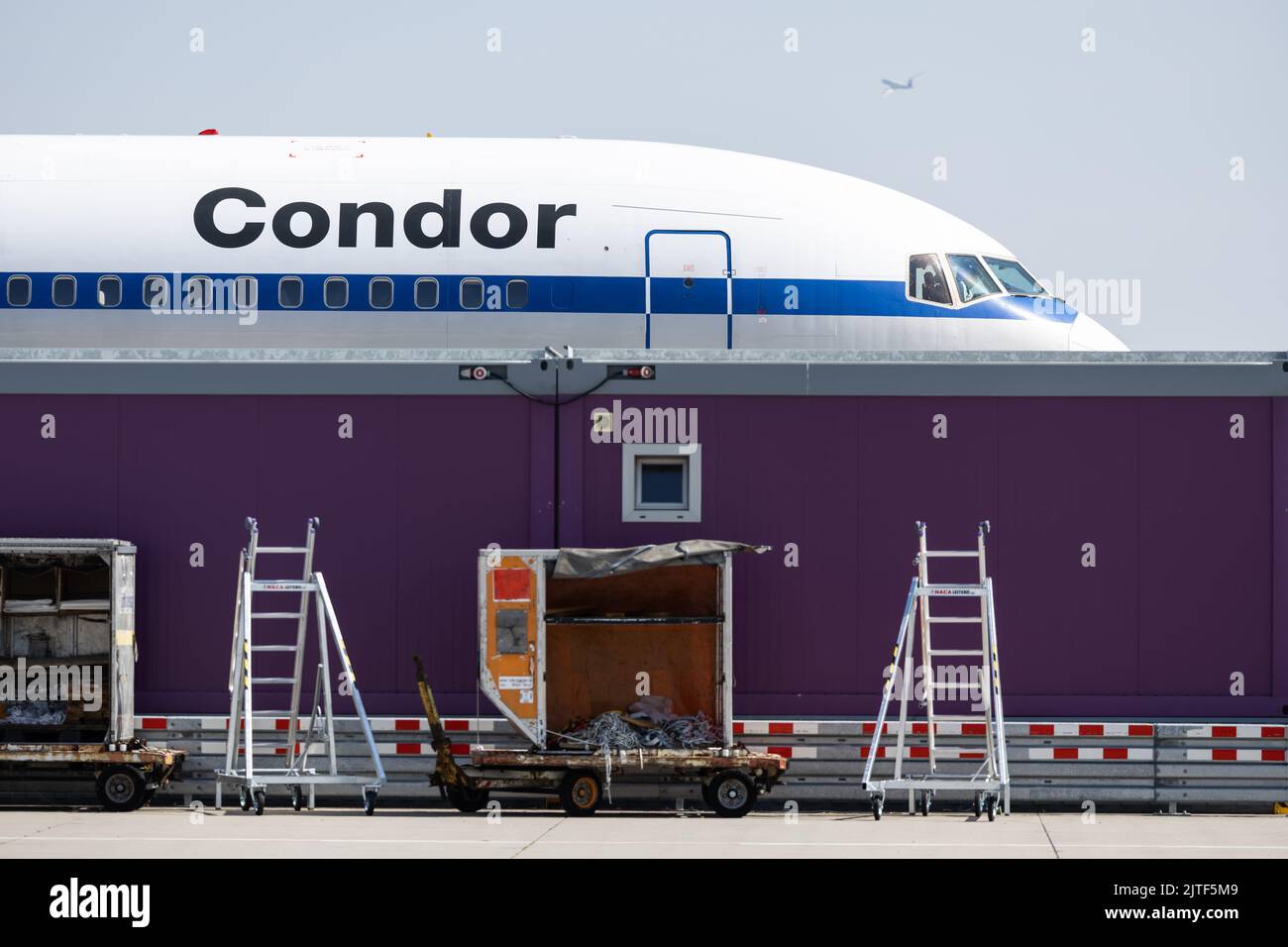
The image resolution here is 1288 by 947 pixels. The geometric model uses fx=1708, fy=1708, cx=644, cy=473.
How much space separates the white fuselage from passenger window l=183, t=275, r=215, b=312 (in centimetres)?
2

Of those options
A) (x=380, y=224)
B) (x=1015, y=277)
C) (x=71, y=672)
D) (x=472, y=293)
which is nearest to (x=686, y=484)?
(x=71, y=672)

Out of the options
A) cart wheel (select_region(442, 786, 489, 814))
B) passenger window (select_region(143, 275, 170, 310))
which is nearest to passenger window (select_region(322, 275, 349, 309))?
passenger window (select_region(143, 275, 170, 310))

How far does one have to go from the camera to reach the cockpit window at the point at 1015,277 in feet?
72.8

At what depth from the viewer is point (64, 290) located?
2128cm

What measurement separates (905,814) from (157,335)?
11506 mm

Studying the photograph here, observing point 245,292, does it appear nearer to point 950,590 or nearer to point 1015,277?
point 1015,277

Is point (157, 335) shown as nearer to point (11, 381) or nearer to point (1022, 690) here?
point (11, 381)

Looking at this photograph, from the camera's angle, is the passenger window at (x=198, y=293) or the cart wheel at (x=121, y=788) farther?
the passenger window at (x=198, y=293)

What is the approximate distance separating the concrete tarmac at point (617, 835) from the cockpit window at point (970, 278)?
8975 mm

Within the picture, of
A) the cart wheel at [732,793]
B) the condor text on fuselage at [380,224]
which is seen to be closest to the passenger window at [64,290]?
the condor text on fuselage at [380,224]

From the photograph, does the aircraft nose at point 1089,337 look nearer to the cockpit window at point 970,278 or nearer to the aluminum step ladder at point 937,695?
the cockpit window at point 970,278

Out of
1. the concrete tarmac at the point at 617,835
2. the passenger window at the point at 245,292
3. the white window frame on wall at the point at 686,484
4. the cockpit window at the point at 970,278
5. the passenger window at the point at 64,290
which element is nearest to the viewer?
the concrete tarmac at the point at 617,835

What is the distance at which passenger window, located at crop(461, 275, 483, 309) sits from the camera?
2123cm
